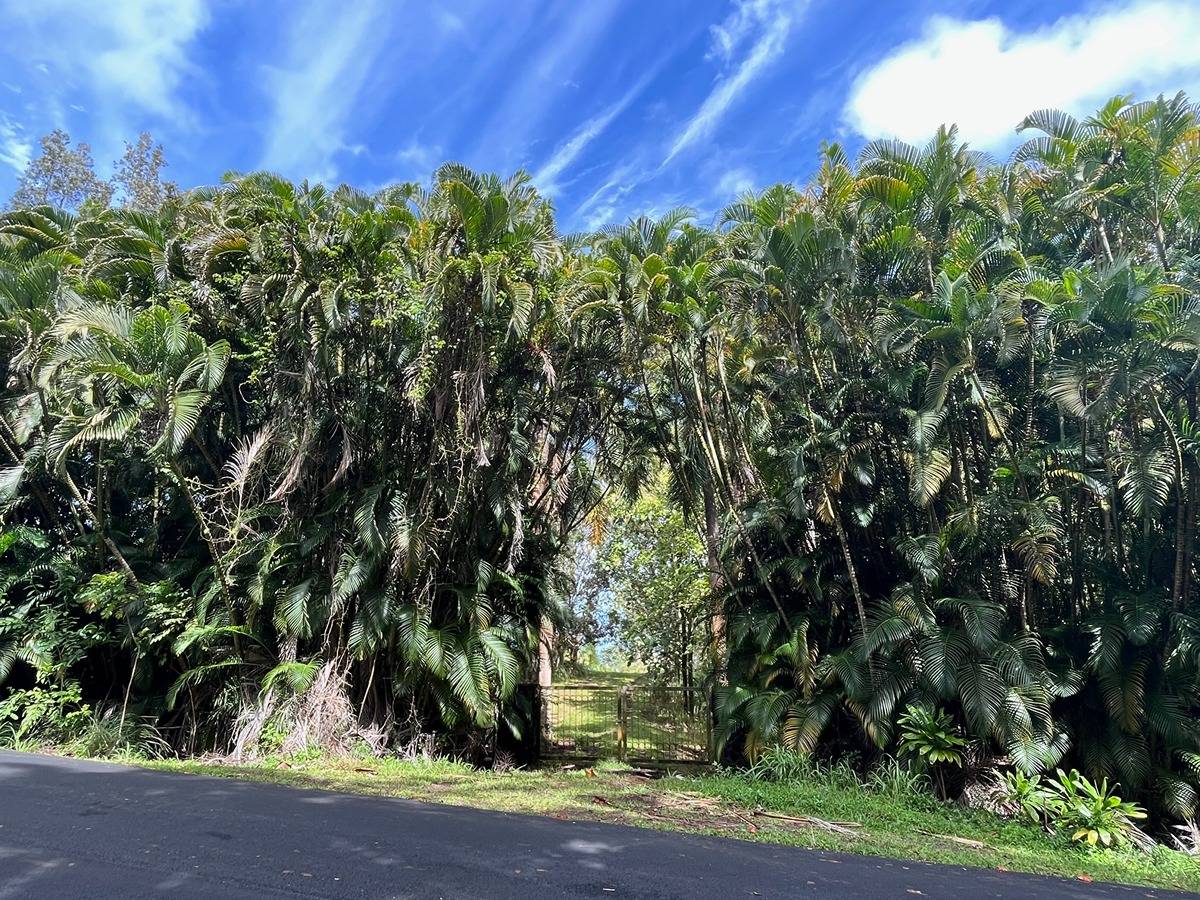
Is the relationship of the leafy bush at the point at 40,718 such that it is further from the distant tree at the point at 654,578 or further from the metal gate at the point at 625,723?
the distant tree at the point at 654,578

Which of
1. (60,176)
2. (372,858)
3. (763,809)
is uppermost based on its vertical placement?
(60,176)

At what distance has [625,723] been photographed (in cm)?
1166

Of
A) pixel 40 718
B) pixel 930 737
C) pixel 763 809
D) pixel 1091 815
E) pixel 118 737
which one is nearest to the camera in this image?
pixel 1091 815

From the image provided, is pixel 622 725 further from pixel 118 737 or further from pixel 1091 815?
pixel 118 737

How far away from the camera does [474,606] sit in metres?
9.98

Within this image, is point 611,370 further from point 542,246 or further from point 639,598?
point 639,598

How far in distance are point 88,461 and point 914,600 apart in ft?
41.9

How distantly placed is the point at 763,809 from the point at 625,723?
180 inches

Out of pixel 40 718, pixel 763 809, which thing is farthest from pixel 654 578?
pixel 40 718

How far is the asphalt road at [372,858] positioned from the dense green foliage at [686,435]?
368cm

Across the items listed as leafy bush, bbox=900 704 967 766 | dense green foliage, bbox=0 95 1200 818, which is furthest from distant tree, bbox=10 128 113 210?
leafy bush, bbox=900 704 967 766

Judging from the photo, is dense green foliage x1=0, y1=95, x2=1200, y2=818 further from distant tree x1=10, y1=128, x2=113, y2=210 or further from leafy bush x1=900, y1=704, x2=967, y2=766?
distant tree x1=10, y1=128, x2=113, y2=210

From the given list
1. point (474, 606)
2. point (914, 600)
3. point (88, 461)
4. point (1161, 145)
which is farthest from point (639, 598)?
point (1161, 145)

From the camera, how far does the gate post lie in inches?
455
